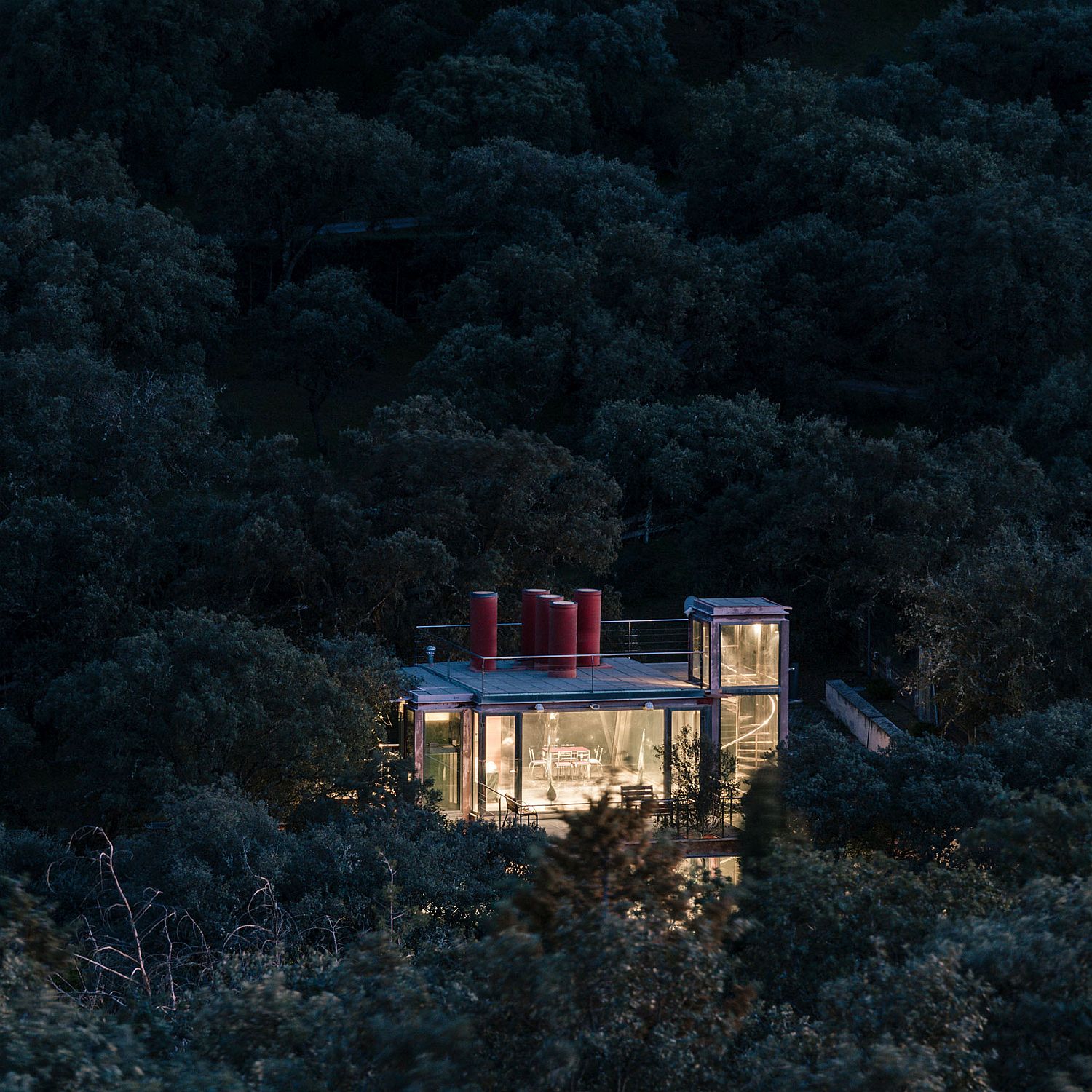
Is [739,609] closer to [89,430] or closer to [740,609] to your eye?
[740,609]

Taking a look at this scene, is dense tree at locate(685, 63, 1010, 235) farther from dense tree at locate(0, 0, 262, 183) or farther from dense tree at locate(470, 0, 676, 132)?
dense tree at locate(0, 0, 262, 183)

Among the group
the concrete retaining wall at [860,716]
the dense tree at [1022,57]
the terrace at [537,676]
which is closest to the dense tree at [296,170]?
the dense tree at [1022,57]

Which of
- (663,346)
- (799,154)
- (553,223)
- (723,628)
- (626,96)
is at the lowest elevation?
(723,628)

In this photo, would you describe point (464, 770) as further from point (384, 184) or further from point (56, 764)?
point (384, 184)

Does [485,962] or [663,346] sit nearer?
[485,962]

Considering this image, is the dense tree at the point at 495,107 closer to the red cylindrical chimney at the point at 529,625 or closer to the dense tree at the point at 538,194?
the dense tree at the point at 538,194

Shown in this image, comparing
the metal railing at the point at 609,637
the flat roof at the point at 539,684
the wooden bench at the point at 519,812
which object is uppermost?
the metal railing at the point at 609,637

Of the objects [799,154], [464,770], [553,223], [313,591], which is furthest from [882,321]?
[464,770]
